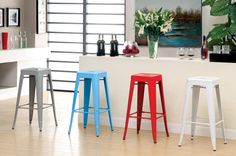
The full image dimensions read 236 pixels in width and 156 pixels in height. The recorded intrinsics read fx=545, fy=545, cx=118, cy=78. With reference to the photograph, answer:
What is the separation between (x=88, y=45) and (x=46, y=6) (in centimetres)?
125

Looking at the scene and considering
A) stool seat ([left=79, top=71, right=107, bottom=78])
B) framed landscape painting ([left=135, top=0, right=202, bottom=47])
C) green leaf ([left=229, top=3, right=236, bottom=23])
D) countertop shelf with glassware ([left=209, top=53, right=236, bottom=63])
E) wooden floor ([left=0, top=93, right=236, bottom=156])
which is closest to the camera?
wooden floor ([left=0, top=93, right=236, bottom=156])

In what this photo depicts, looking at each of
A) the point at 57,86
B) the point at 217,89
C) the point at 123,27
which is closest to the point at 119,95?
the point at 217,89

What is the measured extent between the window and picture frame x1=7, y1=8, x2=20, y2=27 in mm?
974

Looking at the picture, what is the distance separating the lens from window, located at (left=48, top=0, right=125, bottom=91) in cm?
1112

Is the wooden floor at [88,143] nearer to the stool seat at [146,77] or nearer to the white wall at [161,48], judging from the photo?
the stool seat at [146,77]

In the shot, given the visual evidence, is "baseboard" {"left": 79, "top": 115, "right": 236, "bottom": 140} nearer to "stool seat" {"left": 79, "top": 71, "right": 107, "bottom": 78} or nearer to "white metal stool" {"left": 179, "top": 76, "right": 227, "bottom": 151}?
"white metal stool" {"left": 179, "top": 76, "right": 227, "bottom": 151}

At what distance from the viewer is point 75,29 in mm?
11516

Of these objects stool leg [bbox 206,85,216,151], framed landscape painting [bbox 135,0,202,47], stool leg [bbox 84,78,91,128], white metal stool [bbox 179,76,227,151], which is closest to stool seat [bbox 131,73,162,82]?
white metal stool [bbox 179,76,227,151]

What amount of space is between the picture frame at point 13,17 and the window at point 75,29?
974 mm

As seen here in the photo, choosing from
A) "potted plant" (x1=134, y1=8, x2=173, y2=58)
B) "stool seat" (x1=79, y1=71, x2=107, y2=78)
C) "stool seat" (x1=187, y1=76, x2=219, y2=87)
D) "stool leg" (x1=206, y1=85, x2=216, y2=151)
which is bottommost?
"stool leg" (x1=206, y1=85, x2=216, y2=151)

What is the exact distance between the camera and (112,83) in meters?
7.66

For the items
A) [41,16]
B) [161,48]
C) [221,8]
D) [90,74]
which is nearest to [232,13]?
[221,8]

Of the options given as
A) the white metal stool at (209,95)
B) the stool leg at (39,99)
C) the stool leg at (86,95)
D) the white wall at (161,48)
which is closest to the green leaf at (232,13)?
the white metal stool at (209,95)

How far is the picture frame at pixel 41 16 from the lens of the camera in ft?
36.6
